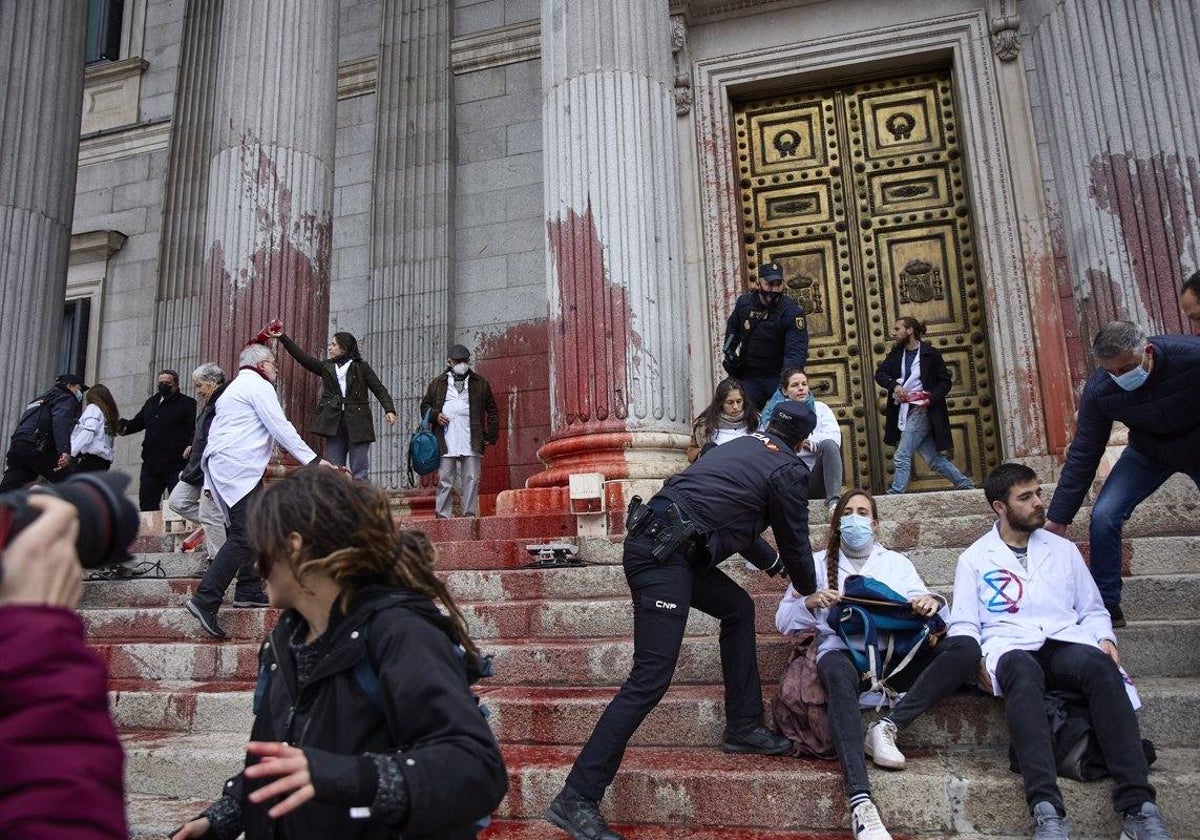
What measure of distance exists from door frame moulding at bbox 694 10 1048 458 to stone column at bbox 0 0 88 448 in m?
7.62

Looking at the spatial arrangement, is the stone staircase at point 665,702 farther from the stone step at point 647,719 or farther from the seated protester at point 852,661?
the seated protester at point 852,661

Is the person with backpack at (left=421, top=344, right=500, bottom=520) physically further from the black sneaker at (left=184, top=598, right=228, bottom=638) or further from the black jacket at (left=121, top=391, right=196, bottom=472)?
the black sneaker at (left=184, top=598, right=228, bottom=638)

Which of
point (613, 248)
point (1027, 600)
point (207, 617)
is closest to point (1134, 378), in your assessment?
point (1027, 600)

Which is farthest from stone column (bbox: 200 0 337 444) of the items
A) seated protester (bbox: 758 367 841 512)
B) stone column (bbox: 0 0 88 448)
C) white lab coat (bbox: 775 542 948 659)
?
white lab coat (bbox: 775 542 948 659)

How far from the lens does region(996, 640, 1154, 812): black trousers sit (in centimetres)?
331

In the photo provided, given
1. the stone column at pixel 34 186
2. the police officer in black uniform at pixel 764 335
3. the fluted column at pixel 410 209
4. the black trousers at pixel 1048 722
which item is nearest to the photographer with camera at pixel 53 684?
the black trousers at pixel 1048 722

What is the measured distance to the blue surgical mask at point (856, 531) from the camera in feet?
14.6

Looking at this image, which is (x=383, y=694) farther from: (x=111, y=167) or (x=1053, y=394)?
(x=111, y=167)

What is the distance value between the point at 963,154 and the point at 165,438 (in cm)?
918

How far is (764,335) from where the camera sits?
7.61 metres

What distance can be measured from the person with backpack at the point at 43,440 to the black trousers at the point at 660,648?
21.2 feet

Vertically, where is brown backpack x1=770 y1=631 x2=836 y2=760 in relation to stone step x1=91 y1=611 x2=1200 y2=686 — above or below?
below

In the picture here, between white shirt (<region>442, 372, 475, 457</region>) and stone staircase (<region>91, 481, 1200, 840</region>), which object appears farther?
white shirt (<region>442, 372, 475, 457</region>)

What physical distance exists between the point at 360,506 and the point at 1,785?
2.91ft
